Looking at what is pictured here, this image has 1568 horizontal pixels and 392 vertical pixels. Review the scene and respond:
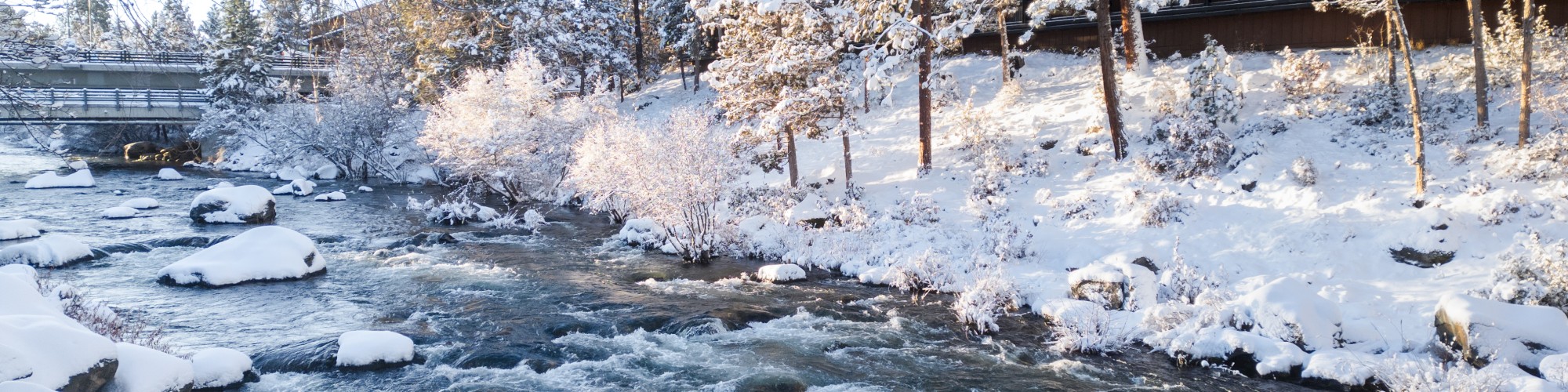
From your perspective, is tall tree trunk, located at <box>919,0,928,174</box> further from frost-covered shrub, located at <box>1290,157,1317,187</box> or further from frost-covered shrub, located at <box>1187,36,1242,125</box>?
frost-covered shrub, located at <box>1290,157,1317,187</box>

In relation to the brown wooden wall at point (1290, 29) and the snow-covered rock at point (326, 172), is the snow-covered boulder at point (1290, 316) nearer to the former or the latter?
the brown wooden wall at point (1290, 29)

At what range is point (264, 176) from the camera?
4341 centimetres

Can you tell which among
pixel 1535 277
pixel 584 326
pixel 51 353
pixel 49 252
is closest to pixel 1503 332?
pixel 1535 277

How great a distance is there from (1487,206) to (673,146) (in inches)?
610

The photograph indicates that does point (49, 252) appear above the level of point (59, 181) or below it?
below

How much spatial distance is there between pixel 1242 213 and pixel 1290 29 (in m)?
11.1

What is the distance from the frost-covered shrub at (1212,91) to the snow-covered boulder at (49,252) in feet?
82.5

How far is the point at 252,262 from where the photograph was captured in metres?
17.2

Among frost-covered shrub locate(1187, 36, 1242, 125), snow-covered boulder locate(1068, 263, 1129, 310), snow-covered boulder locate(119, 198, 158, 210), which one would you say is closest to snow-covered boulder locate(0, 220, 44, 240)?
snow-covered boulder locate(119, 198, 158, 210)

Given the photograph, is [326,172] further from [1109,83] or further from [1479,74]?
[1479,74]

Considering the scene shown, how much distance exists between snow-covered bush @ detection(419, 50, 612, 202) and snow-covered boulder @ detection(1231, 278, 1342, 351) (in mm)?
22986

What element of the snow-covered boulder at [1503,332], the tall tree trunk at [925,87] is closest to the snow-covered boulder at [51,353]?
the snow-covered boulder at [1503,332]

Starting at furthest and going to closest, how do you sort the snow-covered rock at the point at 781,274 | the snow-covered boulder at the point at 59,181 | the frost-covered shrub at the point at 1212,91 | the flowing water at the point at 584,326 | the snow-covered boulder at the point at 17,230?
the snow-covered boulder at the point at 59,181
the frost-covered shrub at the point at 1212,91
the snow-covered boulder at the point at 17,230
the snow-covered rock at the point at 781,274
the flowing water at the point at 584,326

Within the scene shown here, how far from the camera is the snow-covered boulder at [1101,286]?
46.7 feet
